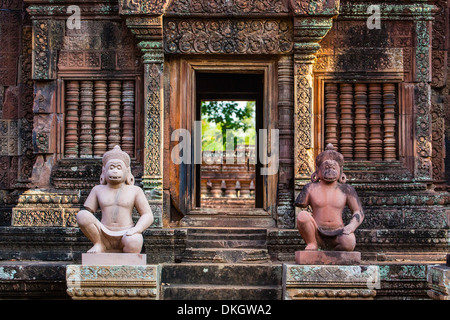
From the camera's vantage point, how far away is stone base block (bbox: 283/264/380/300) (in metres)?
7.96

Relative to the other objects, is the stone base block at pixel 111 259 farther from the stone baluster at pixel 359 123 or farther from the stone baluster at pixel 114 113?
the stone baluster at pixel 359 123

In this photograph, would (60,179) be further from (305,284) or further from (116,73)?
(305,284)

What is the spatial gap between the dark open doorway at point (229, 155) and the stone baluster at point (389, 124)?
2927mm

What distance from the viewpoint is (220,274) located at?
891 cm

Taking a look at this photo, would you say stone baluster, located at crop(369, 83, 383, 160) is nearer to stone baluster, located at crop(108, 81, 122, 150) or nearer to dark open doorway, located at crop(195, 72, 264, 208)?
dark open doorway, located at crop(195, 72, 264, 208)

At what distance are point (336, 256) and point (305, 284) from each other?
500mm

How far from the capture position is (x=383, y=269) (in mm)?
8859

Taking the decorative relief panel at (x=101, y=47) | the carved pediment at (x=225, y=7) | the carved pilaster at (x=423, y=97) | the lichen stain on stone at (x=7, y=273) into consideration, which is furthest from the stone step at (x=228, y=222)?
the carved pediment at (x=225, y=7)

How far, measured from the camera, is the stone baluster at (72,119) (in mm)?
10820

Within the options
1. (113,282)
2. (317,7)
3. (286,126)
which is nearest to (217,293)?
(113,282)

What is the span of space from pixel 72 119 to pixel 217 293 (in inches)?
156

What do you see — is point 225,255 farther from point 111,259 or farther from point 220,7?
point 220,7

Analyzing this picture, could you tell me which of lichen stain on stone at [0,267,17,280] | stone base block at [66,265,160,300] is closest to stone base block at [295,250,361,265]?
stone base block at [66,265,160,300]

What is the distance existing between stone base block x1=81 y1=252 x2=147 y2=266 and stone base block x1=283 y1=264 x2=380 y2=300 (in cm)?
177
